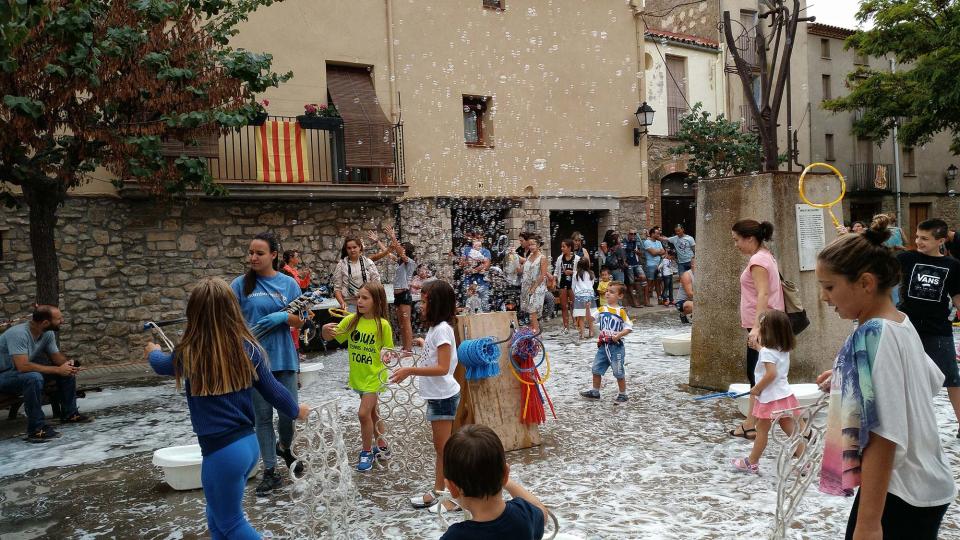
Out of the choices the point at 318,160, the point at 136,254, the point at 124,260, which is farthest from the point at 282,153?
the point at 124,260

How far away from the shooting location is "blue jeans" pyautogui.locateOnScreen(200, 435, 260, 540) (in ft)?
10.6

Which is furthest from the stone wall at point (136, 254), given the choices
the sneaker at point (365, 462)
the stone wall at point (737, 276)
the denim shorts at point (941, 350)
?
the denim shorts at point (941, 350)

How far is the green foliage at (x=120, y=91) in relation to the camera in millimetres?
7180

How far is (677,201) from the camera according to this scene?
21.3m

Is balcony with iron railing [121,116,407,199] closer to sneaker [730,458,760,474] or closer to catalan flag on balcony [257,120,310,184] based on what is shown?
catalan flag on balcony [257,120,310,184]

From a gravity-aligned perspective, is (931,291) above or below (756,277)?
below

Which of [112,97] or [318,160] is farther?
[318,160]

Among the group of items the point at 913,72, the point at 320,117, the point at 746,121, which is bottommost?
the point at 320,117

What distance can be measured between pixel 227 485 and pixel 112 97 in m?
6.41

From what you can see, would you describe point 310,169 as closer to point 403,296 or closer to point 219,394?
point 403,296

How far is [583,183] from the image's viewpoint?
17.6m

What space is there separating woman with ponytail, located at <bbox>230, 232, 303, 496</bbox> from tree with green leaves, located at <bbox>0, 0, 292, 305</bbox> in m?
3.72

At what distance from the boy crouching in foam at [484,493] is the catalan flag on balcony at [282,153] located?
11.5 meters

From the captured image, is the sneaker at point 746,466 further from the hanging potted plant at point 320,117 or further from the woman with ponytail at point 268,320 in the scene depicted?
the hanging potted plant at point 320,117
